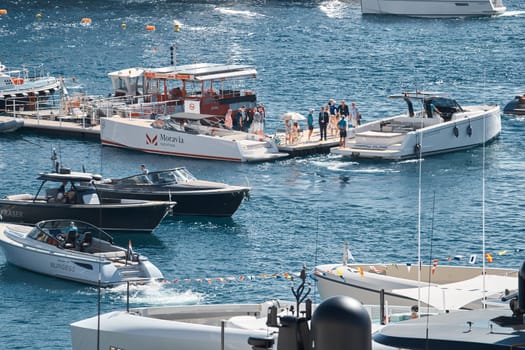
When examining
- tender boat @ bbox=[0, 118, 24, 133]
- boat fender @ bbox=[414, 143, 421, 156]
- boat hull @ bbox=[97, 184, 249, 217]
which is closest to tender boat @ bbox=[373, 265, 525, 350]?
boat hull @ bbox=[97, 184, 249, 217]

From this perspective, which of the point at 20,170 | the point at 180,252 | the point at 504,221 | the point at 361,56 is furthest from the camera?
the point at 361,56

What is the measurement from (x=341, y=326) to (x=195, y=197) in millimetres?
34784

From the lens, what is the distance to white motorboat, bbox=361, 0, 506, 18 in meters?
135

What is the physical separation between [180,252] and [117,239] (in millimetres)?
2706

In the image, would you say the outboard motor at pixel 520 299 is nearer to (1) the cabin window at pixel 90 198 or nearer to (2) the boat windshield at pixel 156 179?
(1) the cabin window at pixel 90 198

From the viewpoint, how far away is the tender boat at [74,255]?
3891cm

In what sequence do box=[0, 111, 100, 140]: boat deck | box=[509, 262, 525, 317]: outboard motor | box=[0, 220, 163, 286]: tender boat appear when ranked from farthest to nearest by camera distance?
box=[0, 111, 100, 140]: boat deck < box=[0, 220, 163, 286]: tender boat < box=[509, 262, 525, 317]: outboard motor

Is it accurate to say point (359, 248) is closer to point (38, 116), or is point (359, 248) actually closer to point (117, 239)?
point (117, 239)

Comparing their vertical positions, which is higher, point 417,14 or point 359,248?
point 417,14

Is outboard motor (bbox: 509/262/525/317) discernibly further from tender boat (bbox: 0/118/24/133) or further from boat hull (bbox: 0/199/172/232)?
tender boat (bbox: 0/118/24/133)

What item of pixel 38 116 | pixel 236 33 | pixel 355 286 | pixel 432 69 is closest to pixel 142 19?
pixel 236 33

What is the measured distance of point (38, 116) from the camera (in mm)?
70812

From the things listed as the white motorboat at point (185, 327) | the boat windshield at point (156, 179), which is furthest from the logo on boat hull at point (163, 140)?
the white motorboat at point (185, 327)

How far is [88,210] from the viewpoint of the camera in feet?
150
